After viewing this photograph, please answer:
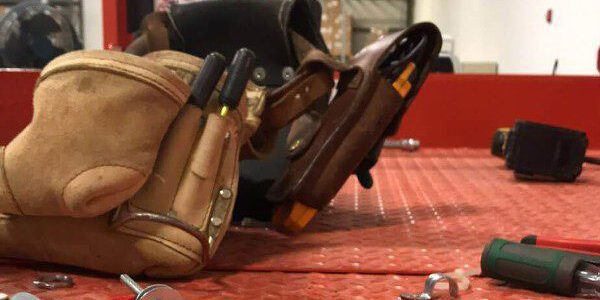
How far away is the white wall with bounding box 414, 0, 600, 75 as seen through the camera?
2.28 metres

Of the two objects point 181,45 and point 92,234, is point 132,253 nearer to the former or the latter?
point 92,234

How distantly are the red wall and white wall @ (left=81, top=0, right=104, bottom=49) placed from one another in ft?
4.85

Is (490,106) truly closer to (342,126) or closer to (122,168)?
(342,126)

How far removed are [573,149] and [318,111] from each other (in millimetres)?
700

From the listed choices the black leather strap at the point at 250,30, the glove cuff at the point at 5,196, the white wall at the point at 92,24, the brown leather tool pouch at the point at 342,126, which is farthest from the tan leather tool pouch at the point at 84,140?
the white wall at the point at 92,24

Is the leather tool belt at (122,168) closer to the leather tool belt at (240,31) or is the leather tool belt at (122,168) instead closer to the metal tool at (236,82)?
the metal tool at (236,82)

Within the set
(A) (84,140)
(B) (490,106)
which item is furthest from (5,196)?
(B) (490,106)

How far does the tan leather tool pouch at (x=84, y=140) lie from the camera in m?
0.59

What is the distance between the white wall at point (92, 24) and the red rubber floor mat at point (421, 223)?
5.42ft

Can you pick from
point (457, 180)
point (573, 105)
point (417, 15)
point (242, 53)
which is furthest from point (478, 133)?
point (417, 15)

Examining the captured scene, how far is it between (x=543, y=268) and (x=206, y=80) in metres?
0.38

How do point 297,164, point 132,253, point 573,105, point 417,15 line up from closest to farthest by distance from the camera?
point 132,253 < point 297,164 < point 573,105 < point 417,15

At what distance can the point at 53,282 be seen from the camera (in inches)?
24.9

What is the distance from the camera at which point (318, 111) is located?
938 millimetres
